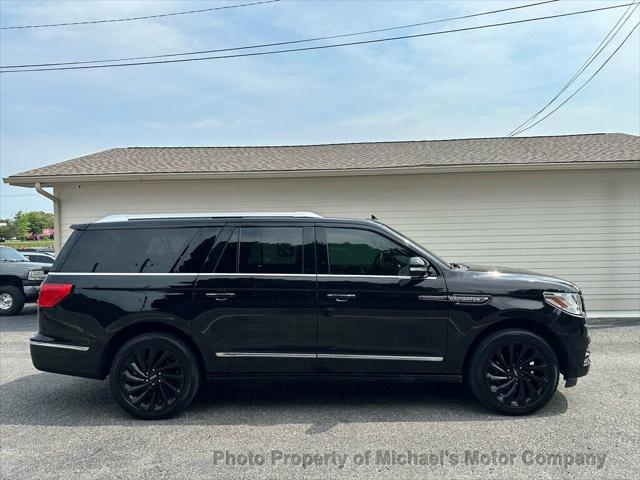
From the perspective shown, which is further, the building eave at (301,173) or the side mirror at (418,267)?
the building eave at (301,173)

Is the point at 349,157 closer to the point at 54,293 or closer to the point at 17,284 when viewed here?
the point at 54,293

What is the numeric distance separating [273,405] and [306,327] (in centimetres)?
92

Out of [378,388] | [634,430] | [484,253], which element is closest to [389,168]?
[484,253]

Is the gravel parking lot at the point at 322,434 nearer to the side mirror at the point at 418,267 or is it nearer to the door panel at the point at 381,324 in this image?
the door panel at the point at 381,324

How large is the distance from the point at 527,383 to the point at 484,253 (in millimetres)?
5311

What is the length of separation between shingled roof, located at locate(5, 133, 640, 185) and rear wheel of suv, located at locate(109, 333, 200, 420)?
5.24 meters

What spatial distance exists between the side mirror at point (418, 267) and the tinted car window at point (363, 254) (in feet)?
0.34

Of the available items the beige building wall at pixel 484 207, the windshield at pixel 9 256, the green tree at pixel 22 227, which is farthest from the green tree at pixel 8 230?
the beige building wall at pixel 484 207

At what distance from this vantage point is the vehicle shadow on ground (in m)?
4.20

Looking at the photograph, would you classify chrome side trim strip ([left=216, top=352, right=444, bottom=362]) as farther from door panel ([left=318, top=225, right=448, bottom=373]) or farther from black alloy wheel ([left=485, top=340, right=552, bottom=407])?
black alloy wheel ([left=485, top=340, right=552, bottom=407])

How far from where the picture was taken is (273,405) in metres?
4.56

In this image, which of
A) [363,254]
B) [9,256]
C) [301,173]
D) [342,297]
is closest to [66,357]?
[342,297]

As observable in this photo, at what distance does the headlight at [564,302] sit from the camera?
4.32m

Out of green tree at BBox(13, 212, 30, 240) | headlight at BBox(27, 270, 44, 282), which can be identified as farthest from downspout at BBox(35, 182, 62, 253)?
green tree at BBox(13, 212, 30, 240)
